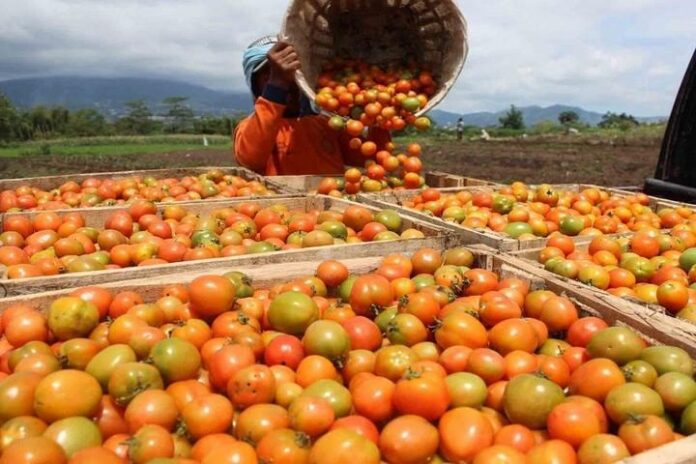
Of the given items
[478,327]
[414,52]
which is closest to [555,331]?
[478,327]

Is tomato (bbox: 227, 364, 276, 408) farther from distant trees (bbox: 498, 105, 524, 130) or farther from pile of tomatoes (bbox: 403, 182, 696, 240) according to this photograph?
distant trees (bbox: 498, 105, 524, 130)

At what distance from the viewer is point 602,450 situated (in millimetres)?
1796

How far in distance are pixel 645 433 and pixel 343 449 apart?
3.15 feet

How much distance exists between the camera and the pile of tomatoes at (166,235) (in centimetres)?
358

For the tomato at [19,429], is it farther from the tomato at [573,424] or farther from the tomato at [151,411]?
the tomato at [573,424]

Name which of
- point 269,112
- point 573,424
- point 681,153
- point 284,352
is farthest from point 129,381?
point 681,153

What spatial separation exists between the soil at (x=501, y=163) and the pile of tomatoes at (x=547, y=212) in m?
16.5

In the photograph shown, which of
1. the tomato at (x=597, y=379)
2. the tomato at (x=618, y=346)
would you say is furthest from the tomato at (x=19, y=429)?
the tomato at (x=618, y=346)

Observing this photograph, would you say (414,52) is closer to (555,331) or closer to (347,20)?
(347,20)

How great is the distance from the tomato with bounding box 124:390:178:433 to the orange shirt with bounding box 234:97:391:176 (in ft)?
15.9

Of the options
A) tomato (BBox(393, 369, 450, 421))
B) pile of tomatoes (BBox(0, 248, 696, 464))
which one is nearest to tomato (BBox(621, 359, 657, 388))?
pile of tomatoes (BBox(0, 248, 696, 464))

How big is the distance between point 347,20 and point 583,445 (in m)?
5.82

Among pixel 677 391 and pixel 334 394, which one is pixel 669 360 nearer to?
pixel 677 391

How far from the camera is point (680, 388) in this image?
6.73 ft
